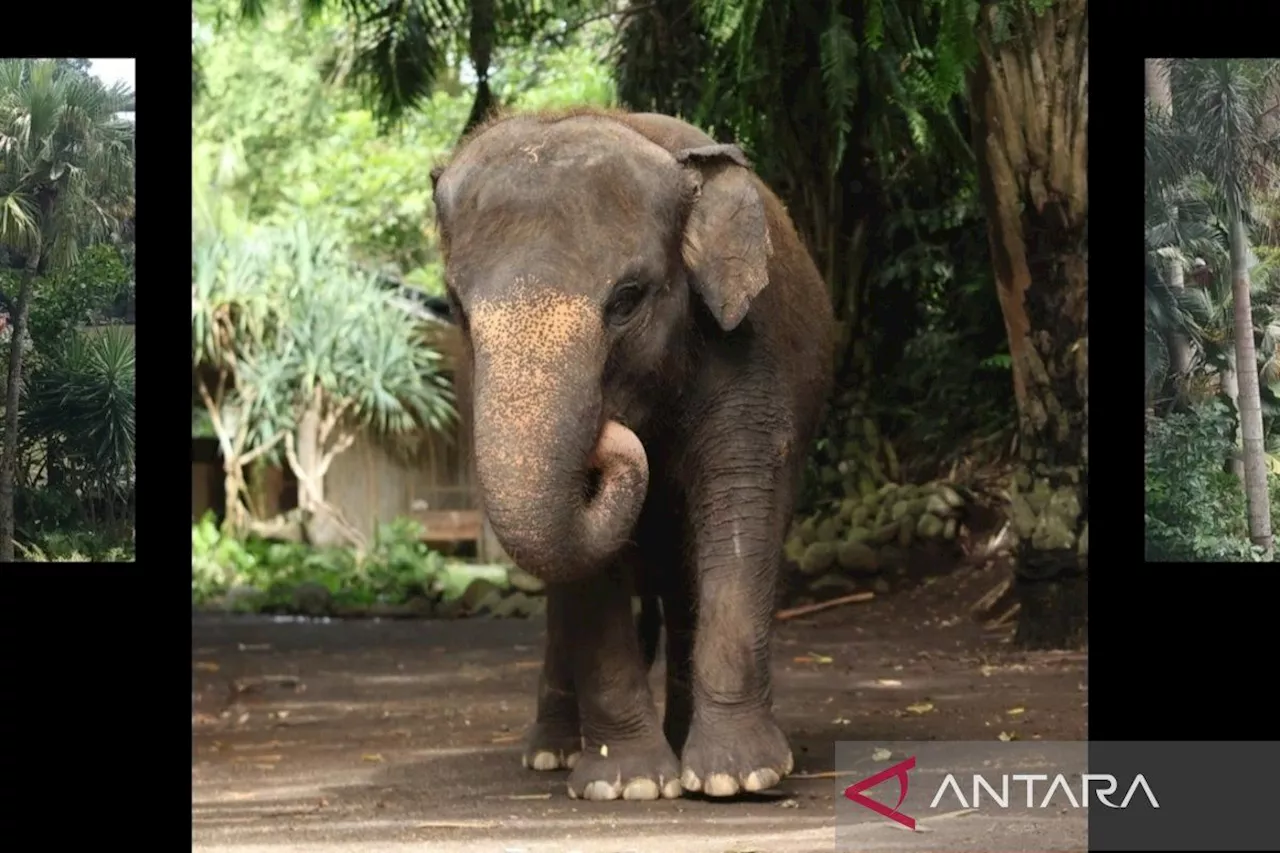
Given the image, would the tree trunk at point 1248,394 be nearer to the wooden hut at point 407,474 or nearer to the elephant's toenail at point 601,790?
the elephant's toenail at point 601,790

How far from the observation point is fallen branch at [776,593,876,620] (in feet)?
45.1

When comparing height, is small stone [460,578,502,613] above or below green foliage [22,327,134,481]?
below

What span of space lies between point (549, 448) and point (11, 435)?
1.44 metres

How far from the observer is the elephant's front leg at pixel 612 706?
6.82 metres

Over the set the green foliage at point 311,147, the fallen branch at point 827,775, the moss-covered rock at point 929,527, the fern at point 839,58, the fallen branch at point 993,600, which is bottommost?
the fallen branch at point 827,775

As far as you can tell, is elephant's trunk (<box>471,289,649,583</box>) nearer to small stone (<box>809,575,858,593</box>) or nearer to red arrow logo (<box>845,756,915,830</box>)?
red arrow logo (<box>845,756,915,830</box>)

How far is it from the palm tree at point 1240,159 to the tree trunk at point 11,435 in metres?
3.19

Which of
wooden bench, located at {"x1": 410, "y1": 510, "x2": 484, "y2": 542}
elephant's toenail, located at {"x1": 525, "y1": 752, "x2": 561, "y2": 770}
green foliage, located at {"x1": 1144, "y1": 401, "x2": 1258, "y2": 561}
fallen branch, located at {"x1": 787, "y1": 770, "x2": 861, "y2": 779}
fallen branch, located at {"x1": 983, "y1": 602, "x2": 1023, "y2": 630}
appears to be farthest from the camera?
wooden bench, located at {"x1": 410, "y1": 510, "x2": 484, "y2": 542}

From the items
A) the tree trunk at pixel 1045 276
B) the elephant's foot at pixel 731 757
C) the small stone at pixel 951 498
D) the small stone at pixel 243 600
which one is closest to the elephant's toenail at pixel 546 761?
the elephant's foot at pixel 731 757

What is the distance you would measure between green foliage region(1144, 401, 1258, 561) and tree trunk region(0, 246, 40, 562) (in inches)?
122

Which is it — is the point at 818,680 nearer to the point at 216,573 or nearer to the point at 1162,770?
the point at 1162,770

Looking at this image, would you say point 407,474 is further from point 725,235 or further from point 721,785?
point 721,785

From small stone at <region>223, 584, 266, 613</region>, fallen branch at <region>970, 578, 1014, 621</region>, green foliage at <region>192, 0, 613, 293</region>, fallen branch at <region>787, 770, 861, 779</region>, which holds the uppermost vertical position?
green foliage at <region>192, 0, 613, 293</region>

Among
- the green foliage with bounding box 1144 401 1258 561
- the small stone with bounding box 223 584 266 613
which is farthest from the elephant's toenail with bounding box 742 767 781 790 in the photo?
the small stone with bounding box 223 584 266 613
